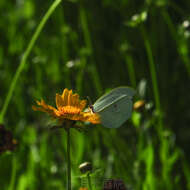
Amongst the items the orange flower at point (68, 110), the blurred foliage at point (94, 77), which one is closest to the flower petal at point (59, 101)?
the orange flower at point (68, 110)

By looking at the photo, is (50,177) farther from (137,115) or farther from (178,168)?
(178,168)

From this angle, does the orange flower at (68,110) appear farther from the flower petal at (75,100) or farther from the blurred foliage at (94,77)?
the blurred foliage at (94,77)

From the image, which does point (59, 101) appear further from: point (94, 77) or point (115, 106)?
point (94, 77)

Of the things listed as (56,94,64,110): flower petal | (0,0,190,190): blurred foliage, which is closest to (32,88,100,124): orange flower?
(56,94,64,110): flower petal

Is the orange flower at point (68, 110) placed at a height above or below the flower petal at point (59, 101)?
below

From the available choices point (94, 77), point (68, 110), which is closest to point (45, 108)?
point (68, 110)

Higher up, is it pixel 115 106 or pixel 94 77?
A: pixel 94 77
